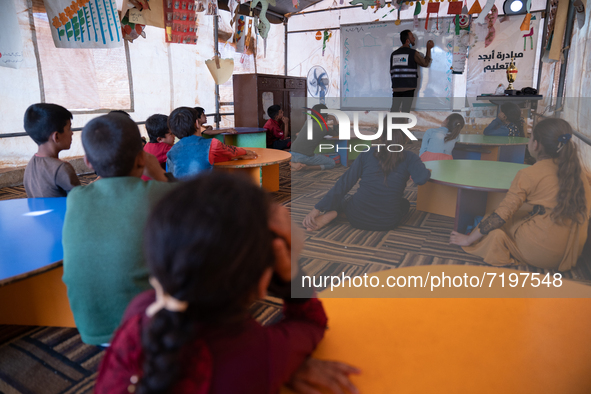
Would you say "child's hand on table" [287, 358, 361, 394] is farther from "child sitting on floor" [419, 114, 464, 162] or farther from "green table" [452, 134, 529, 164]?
"green table" [452, 134, 529, 164]

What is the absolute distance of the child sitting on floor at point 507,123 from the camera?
15.0 feet

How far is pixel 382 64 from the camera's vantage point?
827cm

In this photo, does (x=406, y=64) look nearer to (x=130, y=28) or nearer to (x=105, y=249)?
(x=130, y=28)

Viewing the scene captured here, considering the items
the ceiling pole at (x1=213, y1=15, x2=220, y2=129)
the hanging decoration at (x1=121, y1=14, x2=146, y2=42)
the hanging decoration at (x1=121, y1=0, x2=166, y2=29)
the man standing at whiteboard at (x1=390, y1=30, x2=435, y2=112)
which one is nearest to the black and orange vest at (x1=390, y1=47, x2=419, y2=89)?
the man standing at whiteboard at (x1=390, y1=30, x2=435, y2=112)

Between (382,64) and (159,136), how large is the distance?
6394mm

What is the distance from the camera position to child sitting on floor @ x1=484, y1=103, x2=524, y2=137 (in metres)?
4.56

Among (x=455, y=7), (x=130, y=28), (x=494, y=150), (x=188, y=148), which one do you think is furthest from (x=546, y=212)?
(x=455, y=7)

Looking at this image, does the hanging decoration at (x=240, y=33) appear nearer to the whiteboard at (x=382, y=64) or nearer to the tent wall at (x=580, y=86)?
the whiteboard at (x=382, y=64)

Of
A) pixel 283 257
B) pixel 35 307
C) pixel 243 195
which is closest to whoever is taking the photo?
pixel 243 195

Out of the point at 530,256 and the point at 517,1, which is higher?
the point at 517,1

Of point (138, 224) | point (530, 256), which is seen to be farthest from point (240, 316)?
point (530, 256)

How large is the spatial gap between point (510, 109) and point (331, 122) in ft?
8.31

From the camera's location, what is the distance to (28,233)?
146cm

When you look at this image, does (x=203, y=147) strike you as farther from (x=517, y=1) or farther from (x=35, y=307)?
(x=517, y=1)
